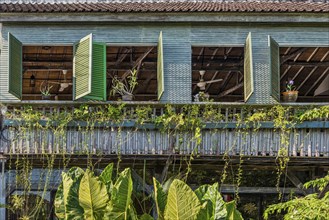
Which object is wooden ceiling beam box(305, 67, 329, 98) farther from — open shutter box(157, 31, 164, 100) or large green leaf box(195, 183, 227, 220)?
large green leaf box(195, 183, 227, 220)

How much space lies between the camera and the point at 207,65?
21.2m

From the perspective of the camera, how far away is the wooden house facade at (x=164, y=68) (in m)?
17.0

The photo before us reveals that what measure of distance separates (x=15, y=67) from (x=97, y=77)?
68.2 inches

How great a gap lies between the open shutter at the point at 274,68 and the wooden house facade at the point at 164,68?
0.8 inches

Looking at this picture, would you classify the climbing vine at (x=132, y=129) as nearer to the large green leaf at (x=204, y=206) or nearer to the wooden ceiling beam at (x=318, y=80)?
the large green leaf at (x=204, y=206)

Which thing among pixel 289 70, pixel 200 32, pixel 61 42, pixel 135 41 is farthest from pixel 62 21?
pixel 289 70

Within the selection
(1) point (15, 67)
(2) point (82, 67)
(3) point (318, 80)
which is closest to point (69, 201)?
(2) point (82, 67)

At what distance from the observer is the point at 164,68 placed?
17.4 m

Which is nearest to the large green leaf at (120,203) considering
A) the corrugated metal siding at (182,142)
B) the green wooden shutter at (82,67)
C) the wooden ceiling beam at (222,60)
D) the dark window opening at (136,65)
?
the corrugated metal siding at (182,142)

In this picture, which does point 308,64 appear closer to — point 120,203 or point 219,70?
point 219,70

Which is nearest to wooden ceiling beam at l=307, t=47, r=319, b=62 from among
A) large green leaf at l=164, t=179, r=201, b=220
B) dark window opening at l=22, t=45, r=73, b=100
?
dark window opening at l=22, t=45, r=73, b=100

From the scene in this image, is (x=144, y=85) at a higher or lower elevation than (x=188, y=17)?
lower

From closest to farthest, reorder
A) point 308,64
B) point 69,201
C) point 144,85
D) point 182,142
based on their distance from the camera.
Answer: point 69,201 < point 182,142 < point 308,64 < point 144,85

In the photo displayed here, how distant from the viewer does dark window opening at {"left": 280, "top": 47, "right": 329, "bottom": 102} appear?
20.0m
